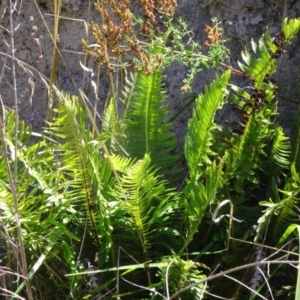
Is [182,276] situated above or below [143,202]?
below

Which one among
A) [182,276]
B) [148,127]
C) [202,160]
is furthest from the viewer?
[148,127]

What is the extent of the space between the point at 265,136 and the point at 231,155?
103 millimetres

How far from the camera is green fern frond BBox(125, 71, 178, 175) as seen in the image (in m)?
1.87

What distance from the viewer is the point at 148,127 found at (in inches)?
74.3

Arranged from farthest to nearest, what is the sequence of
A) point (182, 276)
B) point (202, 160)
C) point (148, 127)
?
point (148, 127), point (202, 160), point (182, 276)

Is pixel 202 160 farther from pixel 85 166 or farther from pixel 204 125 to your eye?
pixel 85 166

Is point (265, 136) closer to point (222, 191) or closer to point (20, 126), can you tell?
point (222, 191)

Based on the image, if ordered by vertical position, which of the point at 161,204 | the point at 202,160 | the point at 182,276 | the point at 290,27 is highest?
the point at 290,27

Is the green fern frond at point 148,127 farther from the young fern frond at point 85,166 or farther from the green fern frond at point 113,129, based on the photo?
the young fern frond at point 85,166

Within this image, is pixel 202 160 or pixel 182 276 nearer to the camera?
pixel 182 276

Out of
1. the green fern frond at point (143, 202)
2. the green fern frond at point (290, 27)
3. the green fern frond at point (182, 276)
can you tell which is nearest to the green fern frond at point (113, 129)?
the green fern frond at point (143, 202)

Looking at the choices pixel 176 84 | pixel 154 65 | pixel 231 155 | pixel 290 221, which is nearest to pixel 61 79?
pixel 176 84

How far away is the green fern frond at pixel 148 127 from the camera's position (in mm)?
1871

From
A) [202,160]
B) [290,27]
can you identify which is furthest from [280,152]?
[290,27]
